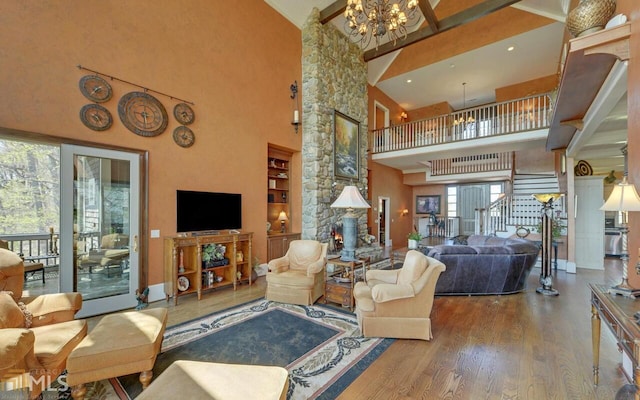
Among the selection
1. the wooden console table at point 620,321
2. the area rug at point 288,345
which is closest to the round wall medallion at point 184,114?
the area rug at point 288,345

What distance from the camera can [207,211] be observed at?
184 inches

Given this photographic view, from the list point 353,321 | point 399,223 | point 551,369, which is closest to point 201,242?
point 353,321

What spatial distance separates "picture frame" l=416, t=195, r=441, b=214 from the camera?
11.8 metres

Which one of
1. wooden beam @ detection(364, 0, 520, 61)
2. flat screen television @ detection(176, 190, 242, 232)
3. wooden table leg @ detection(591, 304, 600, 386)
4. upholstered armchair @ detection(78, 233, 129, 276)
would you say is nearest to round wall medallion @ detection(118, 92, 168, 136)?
flat screen television @ detection(176, 190, 242, 232)

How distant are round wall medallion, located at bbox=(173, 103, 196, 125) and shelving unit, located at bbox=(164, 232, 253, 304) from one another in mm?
1931

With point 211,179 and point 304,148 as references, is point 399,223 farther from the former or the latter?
point 211,179

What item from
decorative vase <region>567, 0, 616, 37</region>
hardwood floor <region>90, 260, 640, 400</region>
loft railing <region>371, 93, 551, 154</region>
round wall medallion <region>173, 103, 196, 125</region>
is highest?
loft railing <region>371, 93, 551, 154</region>

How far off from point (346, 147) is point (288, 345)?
5576 millimetres

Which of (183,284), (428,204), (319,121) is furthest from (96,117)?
(428,204)

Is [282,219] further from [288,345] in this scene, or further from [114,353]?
[114,353]

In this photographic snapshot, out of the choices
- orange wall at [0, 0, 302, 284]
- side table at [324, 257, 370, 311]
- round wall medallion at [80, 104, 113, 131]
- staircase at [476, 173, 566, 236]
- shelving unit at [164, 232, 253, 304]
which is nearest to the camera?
orange wall at [0, 0, 302, 284]

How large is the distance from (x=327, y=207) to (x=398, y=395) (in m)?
4.83

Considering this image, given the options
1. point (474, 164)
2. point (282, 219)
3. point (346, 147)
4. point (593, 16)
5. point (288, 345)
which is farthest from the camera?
point (474, 164)

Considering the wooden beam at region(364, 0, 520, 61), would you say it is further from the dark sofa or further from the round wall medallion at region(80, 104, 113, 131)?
the round wall medallion at region(80, 104, 113, 131)
